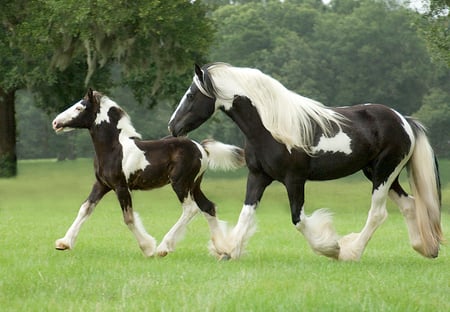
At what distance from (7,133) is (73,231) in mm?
22074

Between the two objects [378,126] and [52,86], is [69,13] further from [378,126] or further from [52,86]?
[378,126]

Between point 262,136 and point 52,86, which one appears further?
point 52,86

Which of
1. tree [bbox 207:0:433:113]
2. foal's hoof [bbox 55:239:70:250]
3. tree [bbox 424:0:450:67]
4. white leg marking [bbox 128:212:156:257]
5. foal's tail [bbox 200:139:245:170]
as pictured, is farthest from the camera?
tree [bbox 207:0:433:113]

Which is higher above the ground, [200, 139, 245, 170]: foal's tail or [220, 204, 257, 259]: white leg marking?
[200, 139, 245, 170]: foal's tail

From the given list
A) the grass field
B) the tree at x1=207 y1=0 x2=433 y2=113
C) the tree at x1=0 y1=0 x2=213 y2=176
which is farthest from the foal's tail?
the tree at x1=207 y1=0 x2=433 y2=113

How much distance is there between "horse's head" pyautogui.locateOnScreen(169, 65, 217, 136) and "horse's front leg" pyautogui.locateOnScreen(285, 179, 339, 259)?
4.16 feet

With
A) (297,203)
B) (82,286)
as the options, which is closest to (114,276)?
(82,286)

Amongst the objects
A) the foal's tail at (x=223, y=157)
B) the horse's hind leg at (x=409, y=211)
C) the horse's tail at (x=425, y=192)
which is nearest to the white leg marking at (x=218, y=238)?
the foal's tail at (x=223, y=157)

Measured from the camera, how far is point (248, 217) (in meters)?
10.5

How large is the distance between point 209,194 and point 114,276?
2035 centimetres

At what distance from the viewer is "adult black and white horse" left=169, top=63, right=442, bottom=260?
10.4 metres

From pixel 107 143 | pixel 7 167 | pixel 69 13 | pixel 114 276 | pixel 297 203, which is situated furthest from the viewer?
pixel 7 167

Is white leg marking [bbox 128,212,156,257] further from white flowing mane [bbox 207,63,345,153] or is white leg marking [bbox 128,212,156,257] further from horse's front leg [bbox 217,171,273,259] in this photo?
white flowing mane [bbox 207,63,345,153]

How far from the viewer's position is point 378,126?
1079cm
